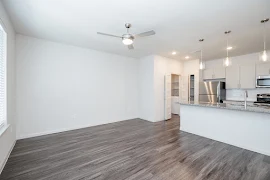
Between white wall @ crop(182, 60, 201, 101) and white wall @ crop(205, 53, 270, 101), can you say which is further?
white wall @ crop(182, 60, 201, 101)

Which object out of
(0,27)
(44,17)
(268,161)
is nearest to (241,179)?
(268,161)

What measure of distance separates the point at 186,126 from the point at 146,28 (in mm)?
3226

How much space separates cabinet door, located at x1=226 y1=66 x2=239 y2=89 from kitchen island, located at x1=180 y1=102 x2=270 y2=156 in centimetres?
220

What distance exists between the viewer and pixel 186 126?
14.2ft

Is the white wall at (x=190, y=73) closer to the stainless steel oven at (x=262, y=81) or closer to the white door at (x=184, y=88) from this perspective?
the white door at (x=184, y=88)

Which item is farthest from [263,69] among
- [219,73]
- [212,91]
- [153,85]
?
[153,85]

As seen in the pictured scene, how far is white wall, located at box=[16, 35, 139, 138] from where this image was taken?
12.1 ft

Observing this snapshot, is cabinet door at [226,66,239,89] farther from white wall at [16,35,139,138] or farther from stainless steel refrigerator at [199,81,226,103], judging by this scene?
white wall at [16,35,139,138]

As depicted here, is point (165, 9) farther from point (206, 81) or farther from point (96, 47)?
point (206, 81)

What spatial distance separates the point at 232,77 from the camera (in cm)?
541

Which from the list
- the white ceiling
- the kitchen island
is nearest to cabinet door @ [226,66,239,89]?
the white ceiling

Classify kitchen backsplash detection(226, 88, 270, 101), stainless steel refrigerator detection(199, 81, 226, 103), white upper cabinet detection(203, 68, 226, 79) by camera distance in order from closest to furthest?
kitchen backsplash detection(226, 88, 270, 101) < stainless steel refrigerator detection(199, 81, 226, 103) < white upper cabinet detection(203, 68, 226, 79)

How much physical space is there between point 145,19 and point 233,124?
3257 mm

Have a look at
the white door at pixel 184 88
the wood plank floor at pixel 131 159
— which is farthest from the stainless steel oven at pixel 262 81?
the wood plank floor at pixel 131 159
